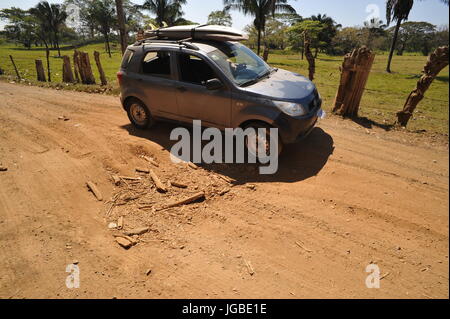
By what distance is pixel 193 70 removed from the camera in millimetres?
5246

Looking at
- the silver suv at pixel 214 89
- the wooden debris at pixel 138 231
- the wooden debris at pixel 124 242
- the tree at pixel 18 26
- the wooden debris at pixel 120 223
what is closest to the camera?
the wooden debris at pixel 124 242

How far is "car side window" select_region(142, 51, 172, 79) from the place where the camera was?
215 inches

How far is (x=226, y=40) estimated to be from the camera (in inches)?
218

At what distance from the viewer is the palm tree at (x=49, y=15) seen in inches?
1556

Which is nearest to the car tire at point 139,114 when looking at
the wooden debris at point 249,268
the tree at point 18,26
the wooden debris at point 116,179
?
the wooden debris at point 116,179

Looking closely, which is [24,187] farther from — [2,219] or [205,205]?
[205,205]

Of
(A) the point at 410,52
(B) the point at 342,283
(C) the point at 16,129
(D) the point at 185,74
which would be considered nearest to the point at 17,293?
(B) the point at 342,283

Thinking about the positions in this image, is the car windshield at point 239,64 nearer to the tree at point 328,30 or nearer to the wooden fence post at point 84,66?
the wooden fence post at point 84,66

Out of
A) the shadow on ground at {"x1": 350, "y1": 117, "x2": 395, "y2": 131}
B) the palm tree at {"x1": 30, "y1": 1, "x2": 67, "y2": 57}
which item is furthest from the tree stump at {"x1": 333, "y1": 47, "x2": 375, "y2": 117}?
the palm tree at {"x1": 30, "y1": 1, "x2": 67, "y2": 57}

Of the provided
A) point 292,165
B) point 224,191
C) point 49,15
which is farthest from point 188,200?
point 49,15

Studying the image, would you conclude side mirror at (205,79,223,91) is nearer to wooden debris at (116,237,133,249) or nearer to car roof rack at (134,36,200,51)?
car roof rack at (134,36,200,51)

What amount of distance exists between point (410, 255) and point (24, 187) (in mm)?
5806

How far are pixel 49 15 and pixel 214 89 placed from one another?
49.2 m

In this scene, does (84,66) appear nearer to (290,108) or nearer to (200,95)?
(200,95)
